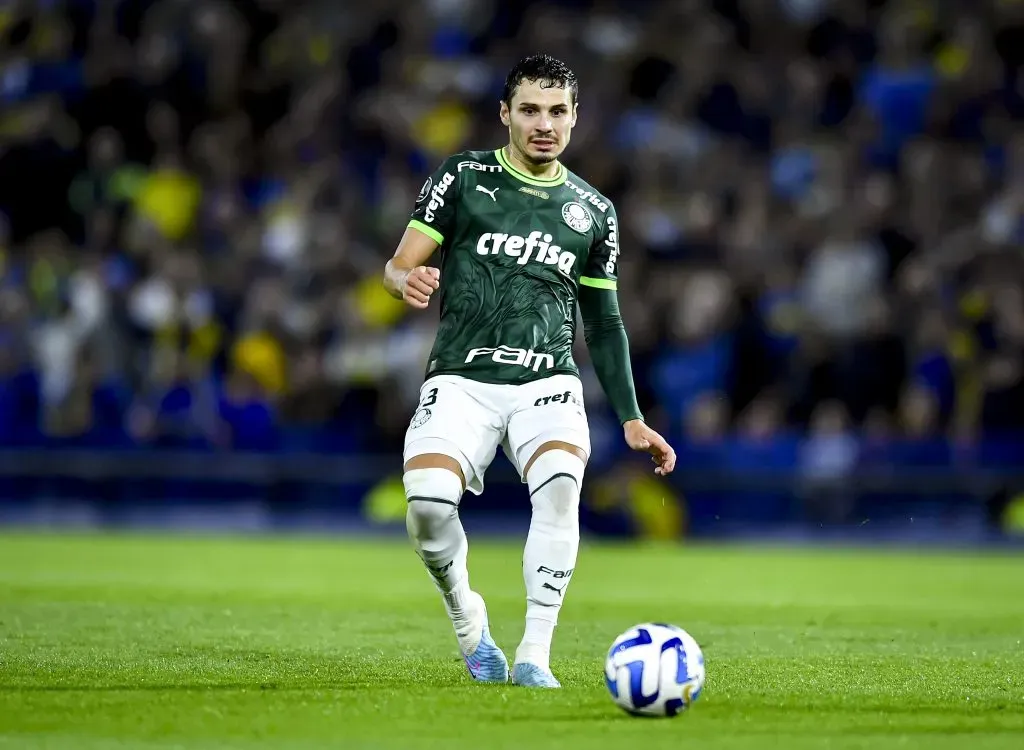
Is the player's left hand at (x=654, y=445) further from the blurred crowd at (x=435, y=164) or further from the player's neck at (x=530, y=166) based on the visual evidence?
the blurred crowd at (x=435, y=164)

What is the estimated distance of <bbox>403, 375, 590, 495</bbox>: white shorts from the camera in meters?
7.58

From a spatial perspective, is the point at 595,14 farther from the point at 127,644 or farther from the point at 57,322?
the point at 127,644

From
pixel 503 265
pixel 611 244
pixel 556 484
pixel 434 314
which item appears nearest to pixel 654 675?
pixel 556 484

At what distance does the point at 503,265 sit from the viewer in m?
7.84

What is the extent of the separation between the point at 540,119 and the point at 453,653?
2.94 metres

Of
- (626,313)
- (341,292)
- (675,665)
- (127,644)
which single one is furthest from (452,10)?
(675,665)

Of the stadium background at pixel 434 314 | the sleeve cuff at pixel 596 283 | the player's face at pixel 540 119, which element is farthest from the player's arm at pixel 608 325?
the stadium background at pixel 434 314

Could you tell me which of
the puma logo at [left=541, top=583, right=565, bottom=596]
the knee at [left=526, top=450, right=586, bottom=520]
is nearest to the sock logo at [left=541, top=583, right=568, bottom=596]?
the puma logo at [left=541, top=583, right=565, bottom=596]

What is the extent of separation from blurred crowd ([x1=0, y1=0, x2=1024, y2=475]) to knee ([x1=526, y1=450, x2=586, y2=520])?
10.8 m

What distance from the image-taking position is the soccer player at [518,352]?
7.50m

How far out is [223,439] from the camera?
19547 millimetres

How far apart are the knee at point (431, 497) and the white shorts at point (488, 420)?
112mm

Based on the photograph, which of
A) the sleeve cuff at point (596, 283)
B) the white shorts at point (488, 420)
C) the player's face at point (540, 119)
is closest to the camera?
the white shorts at point (488, 420)

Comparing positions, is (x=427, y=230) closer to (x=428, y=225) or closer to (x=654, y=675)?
(x=428, y=225)
